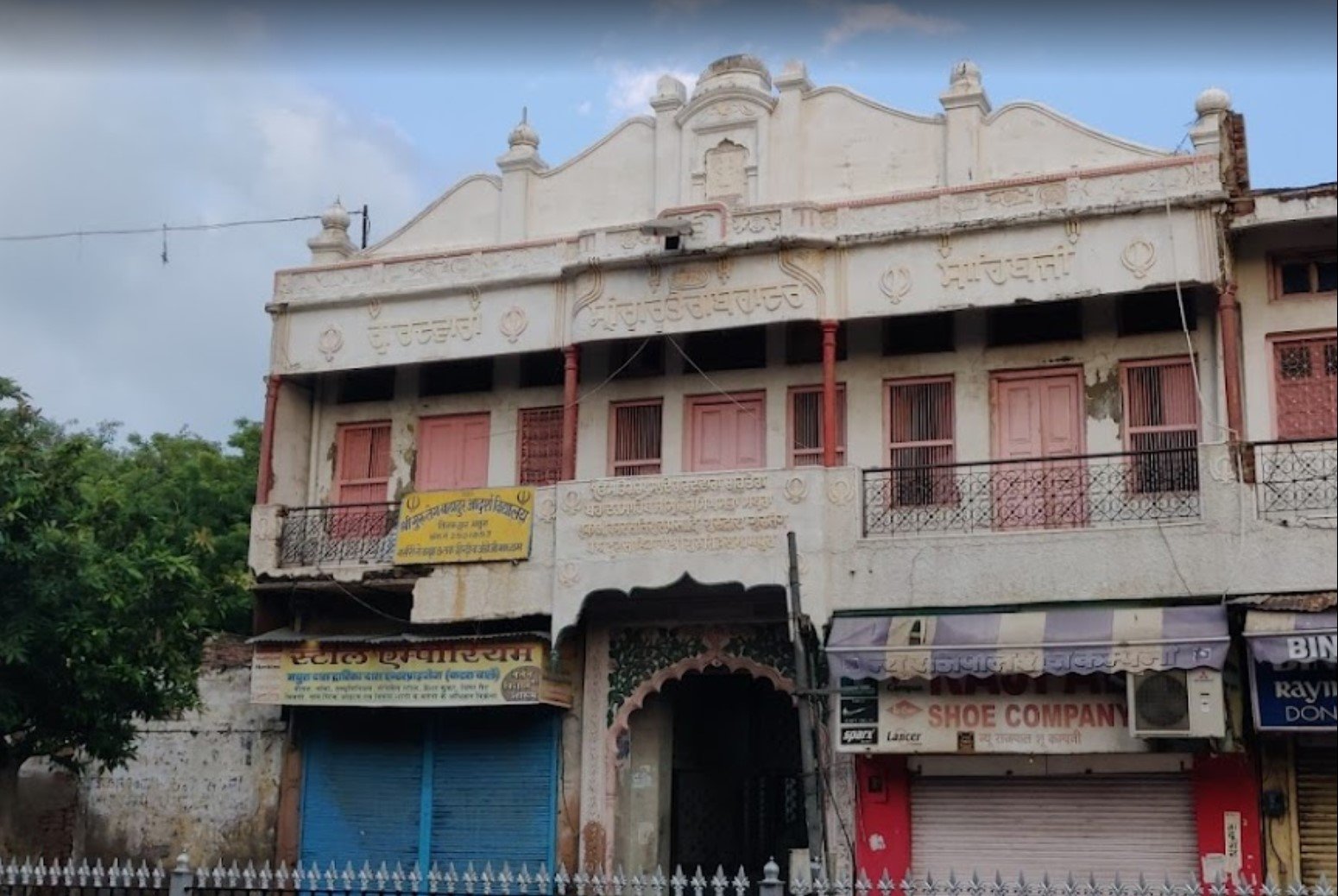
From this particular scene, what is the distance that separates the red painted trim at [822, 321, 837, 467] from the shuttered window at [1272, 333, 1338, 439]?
440cm

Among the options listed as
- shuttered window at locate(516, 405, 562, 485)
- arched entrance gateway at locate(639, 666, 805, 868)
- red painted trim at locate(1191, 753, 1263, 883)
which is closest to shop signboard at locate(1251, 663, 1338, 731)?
red painted trim at locate(1191, 753, 1263, 883)

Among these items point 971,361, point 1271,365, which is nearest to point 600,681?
point 971,361

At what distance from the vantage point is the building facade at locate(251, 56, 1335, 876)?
15.6 meters

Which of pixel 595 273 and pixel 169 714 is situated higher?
pixel 595 273

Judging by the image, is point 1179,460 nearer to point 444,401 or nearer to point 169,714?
point 444,401

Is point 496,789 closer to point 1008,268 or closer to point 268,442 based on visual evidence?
point 268,442

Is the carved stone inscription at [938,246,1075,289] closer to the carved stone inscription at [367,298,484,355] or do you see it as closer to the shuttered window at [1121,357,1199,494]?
the shuttered window at [1121,357,1199,494]

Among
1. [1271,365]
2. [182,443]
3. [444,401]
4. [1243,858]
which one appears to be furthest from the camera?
[182,443]

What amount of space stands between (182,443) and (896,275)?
65.0 ft

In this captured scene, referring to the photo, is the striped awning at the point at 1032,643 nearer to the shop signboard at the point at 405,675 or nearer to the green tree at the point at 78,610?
the shop signboard at the point at 405,675

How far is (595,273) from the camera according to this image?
18422 mm

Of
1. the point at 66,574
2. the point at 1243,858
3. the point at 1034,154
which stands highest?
the point at 1034,154

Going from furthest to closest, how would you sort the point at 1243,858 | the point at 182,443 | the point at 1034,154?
1. the point at 182,443
2. the point at 1034,154
3. the point at 1243,858

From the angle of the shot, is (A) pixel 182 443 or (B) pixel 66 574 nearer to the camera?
(B) pixel 66 574
